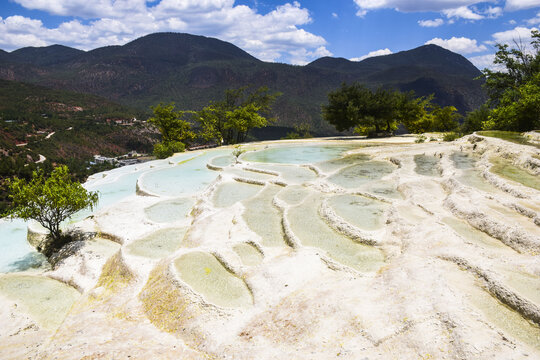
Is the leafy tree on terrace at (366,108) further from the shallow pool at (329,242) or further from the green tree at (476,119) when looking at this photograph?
the shallow pool at (329,242)

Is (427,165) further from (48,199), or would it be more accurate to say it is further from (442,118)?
(442,118)

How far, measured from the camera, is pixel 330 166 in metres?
20.3

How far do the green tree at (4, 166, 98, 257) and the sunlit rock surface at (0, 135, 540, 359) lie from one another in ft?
4.05

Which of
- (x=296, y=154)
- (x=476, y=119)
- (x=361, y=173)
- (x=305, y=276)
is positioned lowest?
(x=305, y=276)

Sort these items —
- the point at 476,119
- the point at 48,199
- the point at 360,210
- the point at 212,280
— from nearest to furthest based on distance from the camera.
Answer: the point at 212,280
the point at 48,199
the point at 360,210
the point at 476,119

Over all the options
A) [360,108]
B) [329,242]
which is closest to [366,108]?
[360,108]

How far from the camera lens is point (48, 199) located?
11.7m

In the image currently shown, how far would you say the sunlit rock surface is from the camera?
5.70m

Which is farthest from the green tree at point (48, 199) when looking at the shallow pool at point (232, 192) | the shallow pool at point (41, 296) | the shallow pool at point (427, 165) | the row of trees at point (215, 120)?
the row of trees at point (215, 120)

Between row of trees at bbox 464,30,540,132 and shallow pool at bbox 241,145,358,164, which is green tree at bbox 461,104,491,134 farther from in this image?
shallow pool at bbox 241,145,358,164

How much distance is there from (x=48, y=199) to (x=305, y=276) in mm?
10425

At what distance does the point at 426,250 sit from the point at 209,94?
169914 mm

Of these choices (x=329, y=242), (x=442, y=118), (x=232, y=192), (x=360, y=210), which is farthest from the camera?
(x=442, y=118)

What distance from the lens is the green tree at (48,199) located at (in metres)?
11.2
